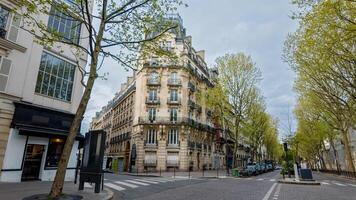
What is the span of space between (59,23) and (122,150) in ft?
93.7

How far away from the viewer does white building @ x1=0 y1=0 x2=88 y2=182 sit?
11.7 meters

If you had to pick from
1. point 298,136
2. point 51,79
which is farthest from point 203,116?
point 51,79

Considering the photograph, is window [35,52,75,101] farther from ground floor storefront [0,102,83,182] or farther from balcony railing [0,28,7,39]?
balcony railing [0,28,7,39]

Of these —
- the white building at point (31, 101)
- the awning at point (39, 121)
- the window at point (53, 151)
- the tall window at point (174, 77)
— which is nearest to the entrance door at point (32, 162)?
the white building at point (31, 101)

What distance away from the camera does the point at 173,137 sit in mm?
33531

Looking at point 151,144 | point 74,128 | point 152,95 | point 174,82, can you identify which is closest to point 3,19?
point 74,128

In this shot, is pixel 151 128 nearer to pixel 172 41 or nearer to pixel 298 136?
pixel 172 41

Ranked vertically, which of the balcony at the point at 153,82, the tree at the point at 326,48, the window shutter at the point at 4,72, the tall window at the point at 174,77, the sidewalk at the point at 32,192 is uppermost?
the tall window at the point at 174,77

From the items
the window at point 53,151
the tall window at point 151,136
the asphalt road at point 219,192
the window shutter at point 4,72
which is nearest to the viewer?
the asphalt road at point 219,192

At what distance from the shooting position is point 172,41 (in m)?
37.1

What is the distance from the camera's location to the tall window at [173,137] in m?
33.3

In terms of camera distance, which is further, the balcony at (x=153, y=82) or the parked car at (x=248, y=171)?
the balcony at (x=153, y=82)

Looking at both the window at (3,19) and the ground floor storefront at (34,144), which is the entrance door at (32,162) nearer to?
the ground floor storefront at (34,144)

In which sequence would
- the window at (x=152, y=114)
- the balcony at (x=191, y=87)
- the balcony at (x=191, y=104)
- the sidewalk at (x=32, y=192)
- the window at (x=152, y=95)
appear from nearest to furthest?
the sidewalk at (x=32, y=192) < the window at (x=152, y=114) < the window at (x=152, y=95) < the balcony at (x=191, y=104) < the balcony at (x=191, y=87)
